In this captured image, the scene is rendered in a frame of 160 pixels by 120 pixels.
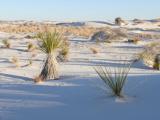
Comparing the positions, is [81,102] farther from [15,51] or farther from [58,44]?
[15,51]

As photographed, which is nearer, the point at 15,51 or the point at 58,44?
the point at 58,44

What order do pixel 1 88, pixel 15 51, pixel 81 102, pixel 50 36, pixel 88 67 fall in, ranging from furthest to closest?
pixel 15 51, pixel 88 67, pixel 50 36, pixel 1 88, pixel 81 102

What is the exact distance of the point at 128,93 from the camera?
853 cm

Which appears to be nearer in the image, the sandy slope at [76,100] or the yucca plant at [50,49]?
the sandy slope at [76,100]

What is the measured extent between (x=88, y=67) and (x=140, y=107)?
271 inches

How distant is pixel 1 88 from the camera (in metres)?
9.96

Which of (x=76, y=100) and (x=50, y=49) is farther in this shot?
(x=50, y=49)

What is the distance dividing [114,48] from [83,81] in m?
12.2

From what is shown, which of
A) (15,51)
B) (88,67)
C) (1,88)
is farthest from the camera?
(15,51)

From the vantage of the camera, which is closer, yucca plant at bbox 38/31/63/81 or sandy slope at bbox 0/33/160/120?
sandy slope at bbox 0/33/160/120

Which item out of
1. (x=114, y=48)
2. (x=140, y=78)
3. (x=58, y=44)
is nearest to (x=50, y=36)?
(x=58, y=44)

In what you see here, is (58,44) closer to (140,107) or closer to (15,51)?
(140,107)

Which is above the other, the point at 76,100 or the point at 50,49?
the point at 50,49

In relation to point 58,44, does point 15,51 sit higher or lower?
lower
